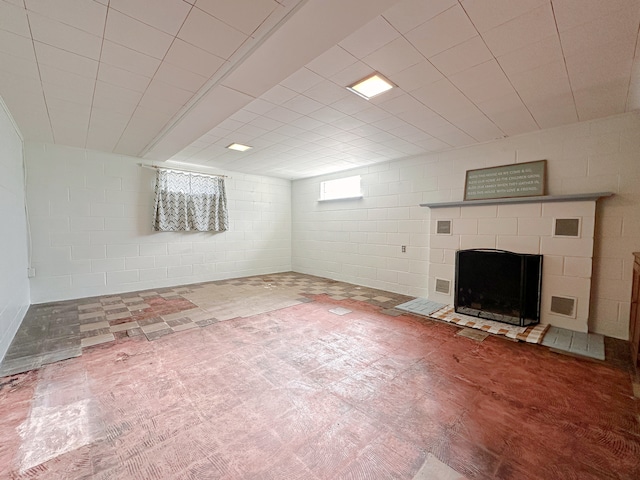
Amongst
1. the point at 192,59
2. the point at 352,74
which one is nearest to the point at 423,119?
the point at 352,74

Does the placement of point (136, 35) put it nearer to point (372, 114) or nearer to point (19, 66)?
point (19, 66)

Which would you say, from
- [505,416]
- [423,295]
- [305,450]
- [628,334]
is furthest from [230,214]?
[628,334]

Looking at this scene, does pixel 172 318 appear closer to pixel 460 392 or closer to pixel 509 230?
pixel 460 392

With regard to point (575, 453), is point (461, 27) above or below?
above

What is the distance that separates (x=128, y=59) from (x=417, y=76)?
87.6 inches

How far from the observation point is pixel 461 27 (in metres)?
1.56

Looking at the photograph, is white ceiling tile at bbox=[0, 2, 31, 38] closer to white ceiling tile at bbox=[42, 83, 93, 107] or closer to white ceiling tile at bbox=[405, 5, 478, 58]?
white ceiling tile at bbox=[42, 83, 93, 107]

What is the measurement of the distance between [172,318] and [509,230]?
179 inches

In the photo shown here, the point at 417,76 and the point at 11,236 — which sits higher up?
the point at 417,76

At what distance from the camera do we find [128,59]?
1894 mm

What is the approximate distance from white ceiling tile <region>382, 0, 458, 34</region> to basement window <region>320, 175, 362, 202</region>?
3708 millimetres

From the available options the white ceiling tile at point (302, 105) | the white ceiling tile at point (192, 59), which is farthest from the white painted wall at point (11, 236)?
the white ceiling tile at point (302, 105)

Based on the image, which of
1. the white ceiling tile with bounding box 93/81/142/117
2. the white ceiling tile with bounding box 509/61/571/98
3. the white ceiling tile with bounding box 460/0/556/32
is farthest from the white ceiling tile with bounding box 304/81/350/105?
the white ceiling tile with bounding box 93/81/142/117

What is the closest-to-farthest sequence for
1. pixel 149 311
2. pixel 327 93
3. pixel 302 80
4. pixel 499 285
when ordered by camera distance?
pixel 302 80
pixel 327 93
pixel 499 285
pixel 149 311
